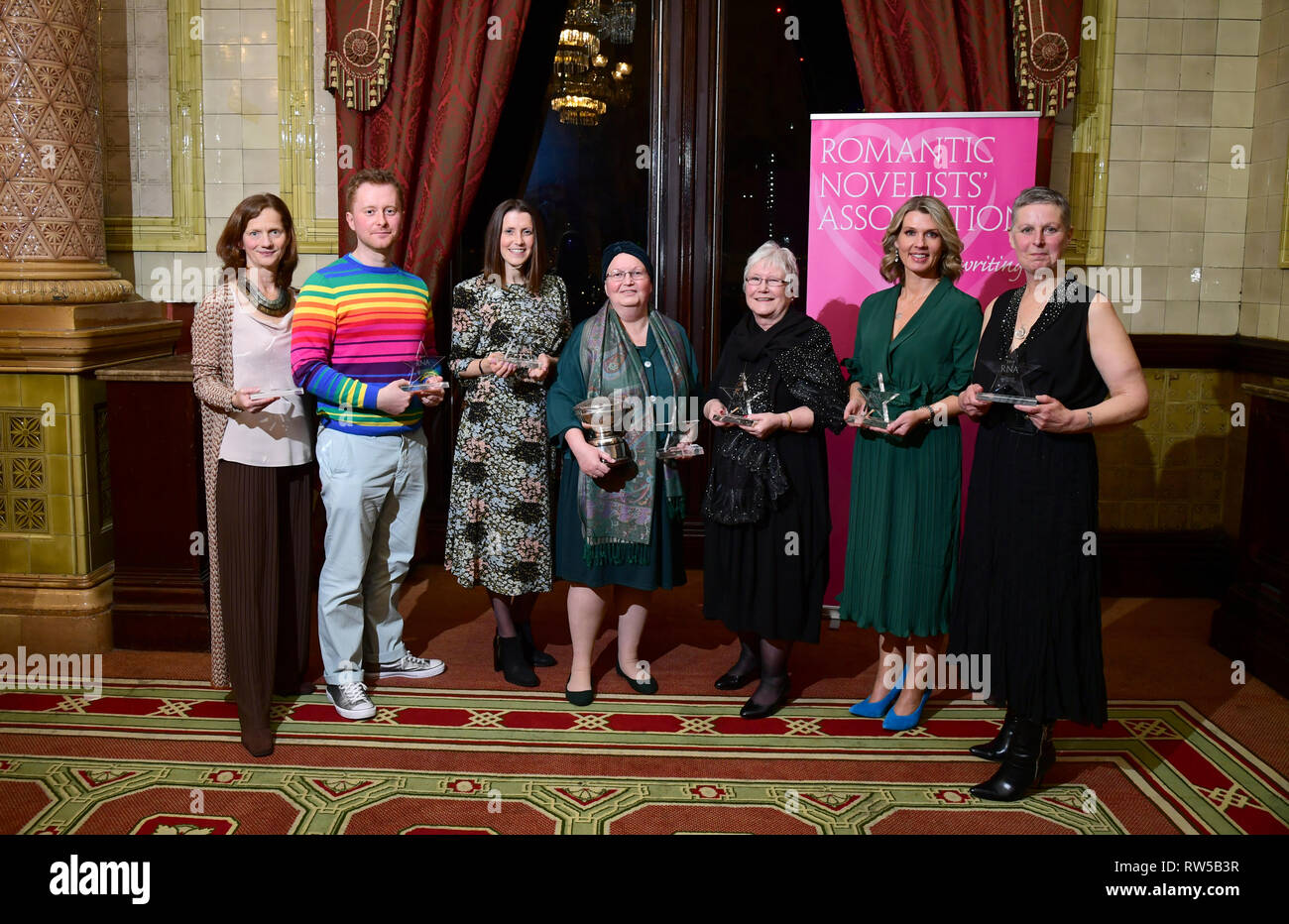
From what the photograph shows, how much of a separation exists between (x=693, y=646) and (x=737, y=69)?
280 centimetres

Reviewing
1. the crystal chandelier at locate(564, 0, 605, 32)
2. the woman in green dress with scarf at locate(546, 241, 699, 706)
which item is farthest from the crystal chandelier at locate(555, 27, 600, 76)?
the woman in green dress with scarf at locate(546, 241, 699, 706)

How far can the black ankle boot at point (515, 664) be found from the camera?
391cm

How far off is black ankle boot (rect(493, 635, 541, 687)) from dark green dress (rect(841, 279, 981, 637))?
122 centimetres

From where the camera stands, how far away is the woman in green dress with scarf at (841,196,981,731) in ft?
10.9

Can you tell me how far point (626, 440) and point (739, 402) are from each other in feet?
1.26

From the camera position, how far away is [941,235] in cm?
337

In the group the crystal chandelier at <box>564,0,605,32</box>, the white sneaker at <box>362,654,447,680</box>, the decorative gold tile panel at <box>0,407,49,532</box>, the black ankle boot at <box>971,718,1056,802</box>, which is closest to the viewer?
the black ankle boot at <box>971,718,1056,802</box>

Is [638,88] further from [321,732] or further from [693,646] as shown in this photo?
[321,732]

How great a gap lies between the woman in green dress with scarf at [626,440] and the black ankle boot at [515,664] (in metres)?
0.37

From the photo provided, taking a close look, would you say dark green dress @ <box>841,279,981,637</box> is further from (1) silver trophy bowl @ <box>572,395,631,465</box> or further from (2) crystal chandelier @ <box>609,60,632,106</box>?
(2) crystal chandelier @ <box>609,60,632,106</box>

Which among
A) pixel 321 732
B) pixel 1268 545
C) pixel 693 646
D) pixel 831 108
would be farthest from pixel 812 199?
pixel 321 732

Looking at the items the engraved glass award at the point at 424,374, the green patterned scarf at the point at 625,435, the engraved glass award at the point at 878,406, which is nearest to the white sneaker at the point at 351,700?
the green patterned scarf at the point at 625,435

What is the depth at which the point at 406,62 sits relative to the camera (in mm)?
4809

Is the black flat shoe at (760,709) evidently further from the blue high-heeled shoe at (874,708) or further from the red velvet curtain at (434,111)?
the red velvet curtain at (434,111)
